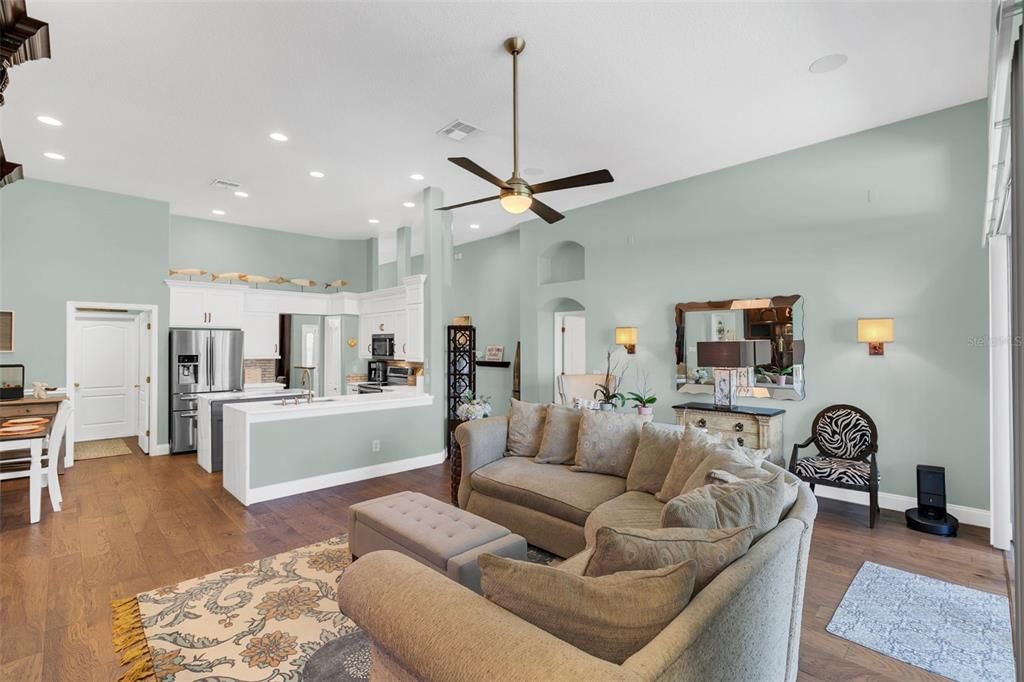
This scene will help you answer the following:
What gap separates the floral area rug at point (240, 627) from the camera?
2.15 meters

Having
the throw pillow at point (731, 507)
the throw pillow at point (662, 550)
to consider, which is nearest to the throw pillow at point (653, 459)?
the throw pillow at point (731, 507)

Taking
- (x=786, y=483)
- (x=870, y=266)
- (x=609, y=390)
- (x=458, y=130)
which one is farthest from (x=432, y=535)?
(x=870, y=266)

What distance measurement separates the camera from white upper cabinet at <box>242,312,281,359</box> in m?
7.49

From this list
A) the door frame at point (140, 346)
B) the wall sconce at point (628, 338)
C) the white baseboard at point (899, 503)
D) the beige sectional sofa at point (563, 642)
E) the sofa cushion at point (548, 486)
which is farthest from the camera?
the wall sconce at point (628, 338)

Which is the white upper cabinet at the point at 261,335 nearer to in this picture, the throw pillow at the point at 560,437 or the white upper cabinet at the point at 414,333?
the white upper cabinet at the point at 414,333

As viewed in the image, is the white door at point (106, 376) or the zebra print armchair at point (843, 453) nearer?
the zebra print armchair at point (843, 453)

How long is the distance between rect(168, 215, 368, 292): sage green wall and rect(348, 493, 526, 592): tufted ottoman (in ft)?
20.1

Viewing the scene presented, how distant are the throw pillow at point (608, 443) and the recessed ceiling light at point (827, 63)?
2.73 meters

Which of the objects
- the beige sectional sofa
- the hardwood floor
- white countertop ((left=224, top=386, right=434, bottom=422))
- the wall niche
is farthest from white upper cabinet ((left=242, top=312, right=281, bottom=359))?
the beige sectional sofa

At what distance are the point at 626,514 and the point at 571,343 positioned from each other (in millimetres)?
4973

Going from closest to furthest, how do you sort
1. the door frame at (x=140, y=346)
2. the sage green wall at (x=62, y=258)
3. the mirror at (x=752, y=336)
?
the mirror at (x=752, y=336)
the sage green wall at (x=62, y=258)
the door frame at (x=140, y=346)

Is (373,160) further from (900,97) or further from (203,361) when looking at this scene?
(900,97)

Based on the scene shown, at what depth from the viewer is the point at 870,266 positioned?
4305 millimetres

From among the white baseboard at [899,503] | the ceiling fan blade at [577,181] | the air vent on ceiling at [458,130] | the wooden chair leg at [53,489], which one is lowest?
the white baseboard at [899,503]
